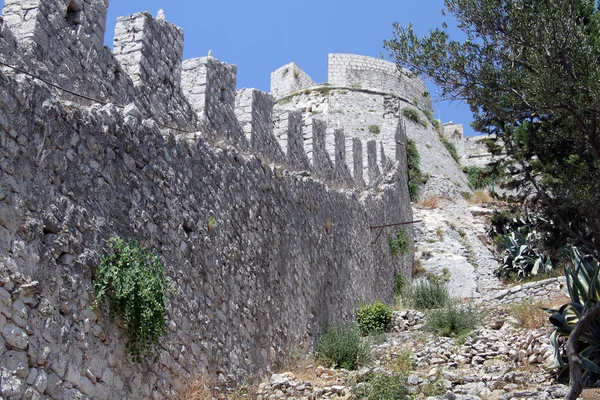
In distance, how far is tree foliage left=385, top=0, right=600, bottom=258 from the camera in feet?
32.1

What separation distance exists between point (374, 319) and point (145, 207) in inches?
308

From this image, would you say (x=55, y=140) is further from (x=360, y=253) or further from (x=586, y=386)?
(x=360, y=253)

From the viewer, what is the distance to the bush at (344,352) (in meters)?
11.4

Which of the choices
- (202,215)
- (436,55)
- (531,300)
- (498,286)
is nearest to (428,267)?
(498,286)

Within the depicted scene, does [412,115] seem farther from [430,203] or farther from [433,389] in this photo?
[433,389]

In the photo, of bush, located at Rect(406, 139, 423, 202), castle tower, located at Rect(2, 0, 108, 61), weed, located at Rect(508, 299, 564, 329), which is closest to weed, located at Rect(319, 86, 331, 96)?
bush, located at Rect(406, 139, 423, 202)

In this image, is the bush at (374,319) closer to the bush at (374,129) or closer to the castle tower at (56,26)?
the castle tower at (56,26)

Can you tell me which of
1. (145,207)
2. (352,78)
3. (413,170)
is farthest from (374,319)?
(352,78)

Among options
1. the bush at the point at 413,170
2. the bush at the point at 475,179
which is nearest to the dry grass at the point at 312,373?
the bush at the point at 413,170

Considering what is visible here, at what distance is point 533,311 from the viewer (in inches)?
505

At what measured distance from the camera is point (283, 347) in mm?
11273

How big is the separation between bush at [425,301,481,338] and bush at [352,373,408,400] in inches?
141

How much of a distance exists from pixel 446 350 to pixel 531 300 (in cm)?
294

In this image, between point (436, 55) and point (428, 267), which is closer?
point (436, 55)
